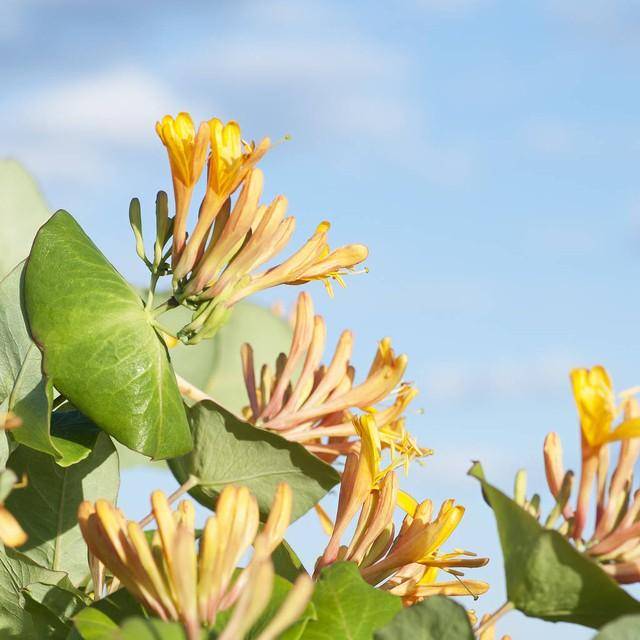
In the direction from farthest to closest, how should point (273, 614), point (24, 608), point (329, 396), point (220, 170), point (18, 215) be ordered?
point (18, 215) → point (329, 396) → point (220, 170) → point (24, 608) → point (273, 614)

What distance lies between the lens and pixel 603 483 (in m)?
0.84

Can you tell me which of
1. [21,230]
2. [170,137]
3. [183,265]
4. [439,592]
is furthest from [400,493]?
[21,230]

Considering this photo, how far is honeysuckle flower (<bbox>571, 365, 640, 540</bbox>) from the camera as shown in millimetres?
791

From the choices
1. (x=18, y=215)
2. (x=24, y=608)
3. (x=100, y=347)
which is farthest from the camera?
(x=18, y=215)

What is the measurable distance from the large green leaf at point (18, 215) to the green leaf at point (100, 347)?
1.68 feet

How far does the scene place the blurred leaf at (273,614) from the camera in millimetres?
708

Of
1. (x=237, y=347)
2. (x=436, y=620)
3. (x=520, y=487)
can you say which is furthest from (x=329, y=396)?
(x=237, y=347)

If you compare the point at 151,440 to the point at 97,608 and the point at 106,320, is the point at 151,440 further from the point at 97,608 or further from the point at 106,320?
the point at 97,608

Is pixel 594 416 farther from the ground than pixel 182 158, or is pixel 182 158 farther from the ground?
pixel 182 158

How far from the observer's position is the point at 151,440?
97 centimetres

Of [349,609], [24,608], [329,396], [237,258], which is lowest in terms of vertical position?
[24,608]

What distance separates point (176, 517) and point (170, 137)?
18.8 inches

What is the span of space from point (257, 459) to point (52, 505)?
7.6 inches

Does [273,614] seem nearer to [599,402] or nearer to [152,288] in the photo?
[599,402]
